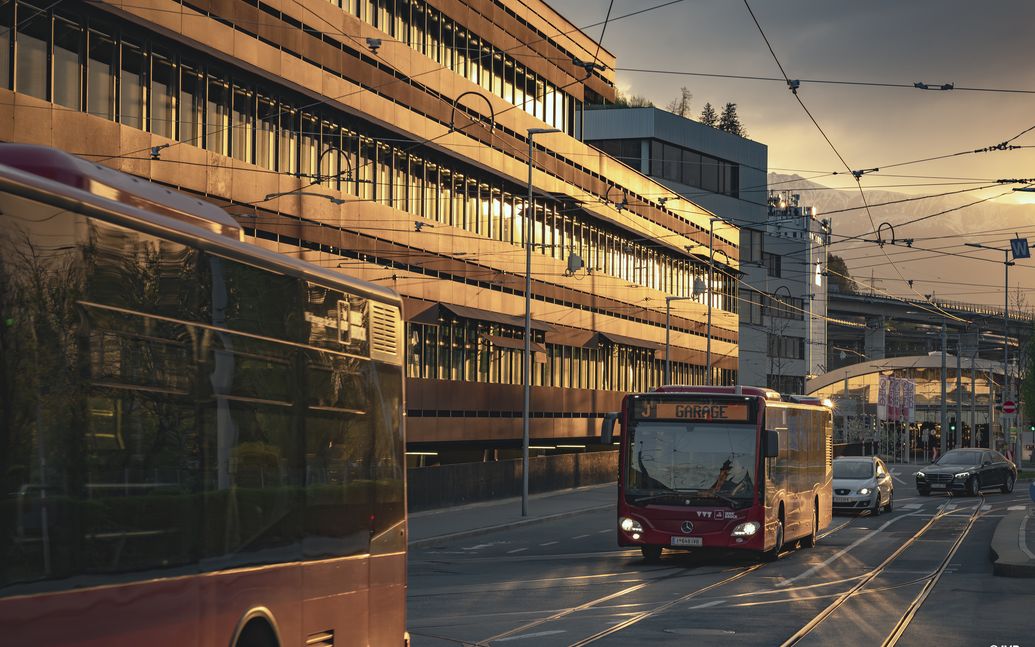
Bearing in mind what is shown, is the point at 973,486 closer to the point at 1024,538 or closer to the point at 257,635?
the point at 1024,538

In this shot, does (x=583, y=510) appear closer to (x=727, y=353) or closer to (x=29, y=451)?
(x=29, y=451)

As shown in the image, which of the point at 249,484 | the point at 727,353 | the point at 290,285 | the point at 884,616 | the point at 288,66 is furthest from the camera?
the point at 727,353

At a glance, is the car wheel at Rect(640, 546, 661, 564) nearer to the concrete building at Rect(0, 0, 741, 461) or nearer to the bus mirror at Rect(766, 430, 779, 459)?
the bus mirror at Rect(766, 430, 779, 459)

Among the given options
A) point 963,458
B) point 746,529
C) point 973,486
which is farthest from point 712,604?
point 963,458

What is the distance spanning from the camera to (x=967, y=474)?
50.8 m

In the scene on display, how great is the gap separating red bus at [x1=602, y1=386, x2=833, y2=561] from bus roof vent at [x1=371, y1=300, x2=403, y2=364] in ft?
35.9

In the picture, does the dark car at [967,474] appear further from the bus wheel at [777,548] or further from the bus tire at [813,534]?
the bus wheel at [777,548]

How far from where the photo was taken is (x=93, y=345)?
644 cm

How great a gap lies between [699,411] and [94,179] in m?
16.7

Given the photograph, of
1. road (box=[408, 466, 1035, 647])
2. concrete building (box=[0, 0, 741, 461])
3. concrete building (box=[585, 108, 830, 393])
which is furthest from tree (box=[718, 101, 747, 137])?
road (box=[408, 466, 1035, 647])

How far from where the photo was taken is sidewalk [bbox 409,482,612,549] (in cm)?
3045

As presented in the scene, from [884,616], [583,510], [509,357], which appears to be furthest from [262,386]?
[509,357]

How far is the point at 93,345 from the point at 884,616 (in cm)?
1181

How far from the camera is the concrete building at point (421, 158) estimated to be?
91.8 ft
